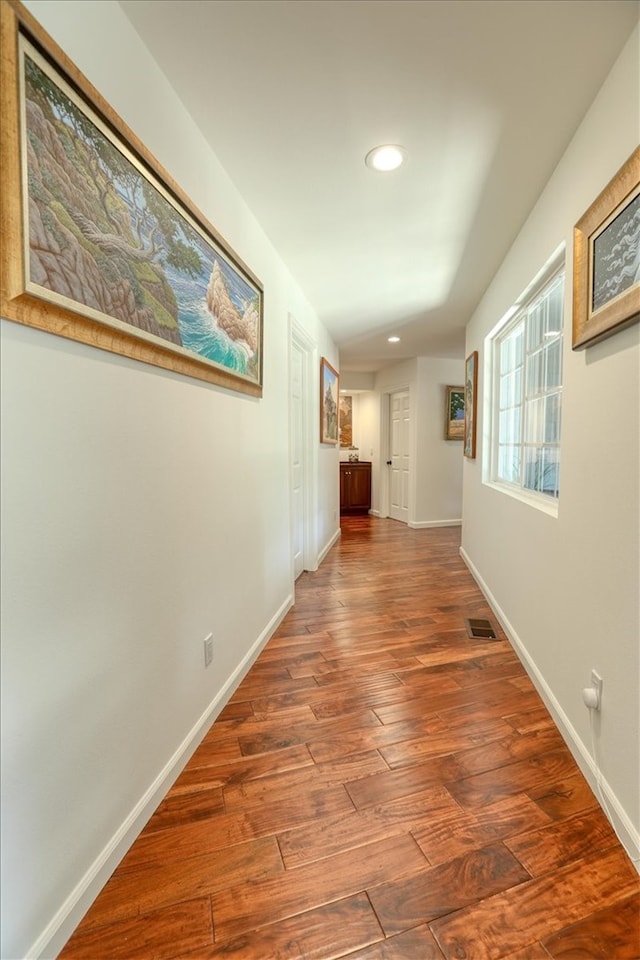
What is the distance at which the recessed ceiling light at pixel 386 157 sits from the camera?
1684 mm

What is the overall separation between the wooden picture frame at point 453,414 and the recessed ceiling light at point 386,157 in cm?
→ 447

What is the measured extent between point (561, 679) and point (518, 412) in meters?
1.70

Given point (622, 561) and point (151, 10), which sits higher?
point (151, 10)

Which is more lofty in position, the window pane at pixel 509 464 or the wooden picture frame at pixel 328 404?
the wooden picture frame at pixel 328 404

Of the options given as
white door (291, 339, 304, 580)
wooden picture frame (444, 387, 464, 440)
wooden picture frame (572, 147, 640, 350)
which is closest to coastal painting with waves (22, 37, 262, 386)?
wooden picture frame (572, 147, 640, 350)

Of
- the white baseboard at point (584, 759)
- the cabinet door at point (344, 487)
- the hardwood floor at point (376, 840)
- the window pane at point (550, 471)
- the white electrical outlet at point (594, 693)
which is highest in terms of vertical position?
the window pane at point (550, 471)

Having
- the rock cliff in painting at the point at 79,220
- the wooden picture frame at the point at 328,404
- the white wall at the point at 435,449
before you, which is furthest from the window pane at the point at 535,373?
the white wall at the point at 435,449

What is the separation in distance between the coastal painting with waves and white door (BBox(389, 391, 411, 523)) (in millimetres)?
4954

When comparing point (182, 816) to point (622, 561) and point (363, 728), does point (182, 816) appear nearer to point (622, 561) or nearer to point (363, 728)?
point (363, 728)

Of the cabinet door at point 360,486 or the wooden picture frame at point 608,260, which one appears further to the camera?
the cabinet door at point 360,486

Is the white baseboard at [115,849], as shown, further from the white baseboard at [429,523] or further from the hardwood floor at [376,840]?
the white baseboard at [429,523]

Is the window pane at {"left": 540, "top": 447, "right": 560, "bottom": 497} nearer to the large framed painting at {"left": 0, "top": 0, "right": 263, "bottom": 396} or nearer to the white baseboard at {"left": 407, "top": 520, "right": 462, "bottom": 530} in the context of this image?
the large framed painting at {"left": 0, "top": 0, "right": 263, "bottom": 396}

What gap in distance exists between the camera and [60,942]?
93 centimetres

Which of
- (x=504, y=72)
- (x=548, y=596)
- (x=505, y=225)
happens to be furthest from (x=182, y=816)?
(x=505, y=225)
